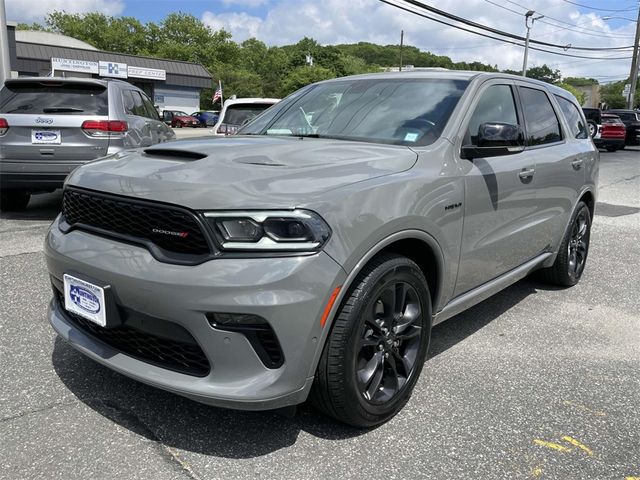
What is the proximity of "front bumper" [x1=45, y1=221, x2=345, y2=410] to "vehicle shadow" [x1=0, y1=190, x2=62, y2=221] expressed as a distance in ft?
18.1

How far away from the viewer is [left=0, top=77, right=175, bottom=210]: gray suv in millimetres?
6523

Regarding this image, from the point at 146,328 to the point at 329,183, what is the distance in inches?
38.7

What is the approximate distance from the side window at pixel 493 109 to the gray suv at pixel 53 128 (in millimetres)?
4768

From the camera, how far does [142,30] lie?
8938 centimetres

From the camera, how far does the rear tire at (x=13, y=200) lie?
7301mm

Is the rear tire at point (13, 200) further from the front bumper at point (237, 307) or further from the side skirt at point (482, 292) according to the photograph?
the side skirt at point (482, 292)

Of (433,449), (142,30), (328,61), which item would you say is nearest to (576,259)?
(433,449)

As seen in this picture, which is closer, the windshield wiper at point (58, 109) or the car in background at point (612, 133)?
the windshield wiper at point (58, 109)

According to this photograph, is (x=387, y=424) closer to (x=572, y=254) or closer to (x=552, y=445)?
(x=552, y=445)

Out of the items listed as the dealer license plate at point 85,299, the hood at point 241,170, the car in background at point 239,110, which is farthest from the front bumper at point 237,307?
the car in background at point 239,110

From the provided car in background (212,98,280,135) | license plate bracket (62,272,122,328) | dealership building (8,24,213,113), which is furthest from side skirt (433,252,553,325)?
dealership building (8,24,213,113)

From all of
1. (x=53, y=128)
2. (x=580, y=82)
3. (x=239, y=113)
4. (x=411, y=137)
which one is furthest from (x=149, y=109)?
(x=580, y=82)

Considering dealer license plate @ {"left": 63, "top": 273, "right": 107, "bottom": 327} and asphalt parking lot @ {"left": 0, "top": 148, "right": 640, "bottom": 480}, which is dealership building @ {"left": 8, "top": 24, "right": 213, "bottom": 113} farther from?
dealer license plate @ {"left": 63, "top": 273, "right": 107, "bottom": 327}

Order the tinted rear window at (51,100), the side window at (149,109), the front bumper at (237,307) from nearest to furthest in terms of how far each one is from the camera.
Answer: the front bumper at (237,307)
the tinted rear window at (51,100)
the side window at (149,109)
